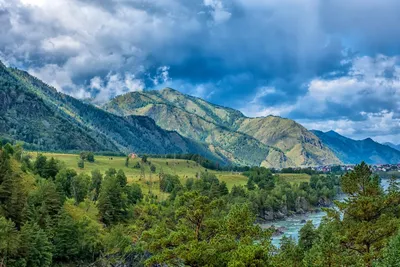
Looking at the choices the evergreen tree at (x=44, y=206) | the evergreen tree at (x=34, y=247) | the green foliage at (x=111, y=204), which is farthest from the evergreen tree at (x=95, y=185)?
the evergreen tree at (x=34, y=247)

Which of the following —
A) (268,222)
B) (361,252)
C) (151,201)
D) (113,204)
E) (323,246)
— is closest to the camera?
(323,246)

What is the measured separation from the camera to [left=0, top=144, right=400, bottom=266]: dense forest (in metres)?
40.8

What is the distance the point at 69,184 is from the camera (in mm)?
149250

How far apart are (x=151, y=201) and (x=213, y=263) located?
141m

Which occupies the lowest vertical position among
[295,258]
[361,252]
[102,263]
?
[102,263]

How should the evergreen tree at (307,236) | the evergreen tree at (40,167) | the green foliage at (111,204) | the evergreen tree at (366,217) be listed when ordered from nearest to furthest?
the evergreen tree at (366,217)
the evergreen tree at (307,236)
the green foliage at (111,204)
the evergreen tree at (40,167)

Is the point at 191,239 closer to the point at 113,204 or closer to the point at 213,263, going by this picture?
the point at 213,263

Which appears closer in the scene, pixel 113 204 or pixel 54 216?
pixel 54 216

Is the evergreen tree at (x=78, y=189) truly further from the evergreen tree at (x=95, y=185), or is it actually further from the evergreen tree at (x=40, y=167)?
the evergreen tree at (x=40, y=167)

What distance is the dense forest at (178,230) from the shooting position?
40844 mm

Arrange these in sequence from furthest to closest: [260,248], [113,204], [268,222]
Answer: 1. [268,222]
2. [113,204]
3. [260,248]

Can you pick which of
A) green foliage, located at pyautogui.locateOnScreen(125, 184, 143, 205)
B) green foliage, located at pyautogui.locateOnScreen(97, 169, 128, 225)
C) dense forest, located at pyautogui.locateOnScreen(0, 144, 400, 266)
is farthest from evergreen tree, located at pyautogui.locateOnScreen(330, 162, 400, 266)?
green foliage, located at pyautogui.locateOnScreen(125, 184, 143, 205)

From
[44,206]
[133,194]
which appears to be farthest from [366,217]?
[133,194]

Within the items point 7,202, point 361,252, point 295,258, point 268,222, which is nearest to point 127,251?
point 7,202
